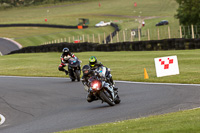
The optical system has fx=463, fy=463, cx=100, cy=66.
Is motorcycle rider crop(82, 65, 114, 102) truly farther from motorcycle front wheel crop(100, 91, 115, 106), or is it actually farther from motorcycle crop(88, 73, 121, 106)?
motorcycle front wheel crop(100, 91, 115, 106)

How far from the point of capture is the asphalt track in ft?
35.8

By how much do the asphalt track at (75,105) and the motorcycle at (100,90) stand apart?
0.89 feet

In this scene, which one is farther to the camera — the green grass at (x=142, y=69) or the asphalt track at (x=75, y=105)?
the green grass at (x=142, y=69)

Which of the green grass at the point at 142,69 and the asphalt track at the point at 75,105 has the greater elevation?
the green grass at the point at 142,69

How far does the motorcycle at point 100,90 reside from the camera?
12430mm

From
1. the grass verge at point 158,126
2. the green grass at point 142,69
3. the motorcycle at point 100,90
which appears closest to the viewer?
the grass verge at point 158,126

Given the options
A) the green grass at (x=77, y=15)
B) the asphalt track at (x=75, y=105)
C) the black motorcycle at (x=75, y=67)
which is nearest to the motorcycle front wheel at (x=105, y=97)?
the asphalt track at (x=75, y=105)

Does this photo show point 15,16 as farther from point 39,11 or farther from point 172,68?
point 172,68

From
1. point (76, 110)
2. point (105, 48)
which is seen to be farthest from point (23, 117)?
point (105, 48)

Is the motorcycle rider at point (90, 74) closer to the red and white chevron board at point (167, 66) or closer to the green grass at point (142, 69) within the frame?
the green grass at point (142, 69)

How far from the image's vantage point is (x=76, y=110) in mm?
12953

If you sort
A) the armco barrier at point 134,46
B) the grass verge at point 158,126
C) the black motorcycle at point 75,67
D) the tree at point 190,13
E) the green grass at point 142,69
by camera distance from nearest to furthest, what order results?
the grass verge at point 158,126 → the green grass at point 142,69 → the black motorcycle at point 75,67 → the armco barrier at point 134,46 → the tree at point 190,13

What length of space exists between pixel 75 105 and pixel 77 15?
94567 millimetres

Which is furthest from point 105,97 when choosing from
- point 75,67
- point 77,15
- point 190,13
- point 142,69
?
point 77,15
